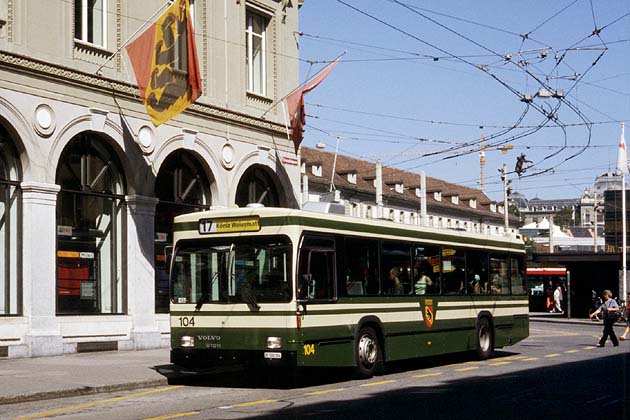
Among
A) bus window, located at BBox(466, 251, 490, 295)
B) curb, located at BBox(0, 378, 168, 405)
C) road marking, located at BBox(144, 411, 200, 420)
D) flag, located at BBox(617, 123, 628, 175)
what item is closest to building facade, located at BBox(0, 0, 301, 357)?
curb, located at BBox(0, 378, 168, 405)

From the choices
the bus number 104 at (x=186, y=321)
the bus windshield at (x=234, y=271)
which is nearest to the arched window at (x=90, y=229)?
the bus number 104 at (x=186, y=321)

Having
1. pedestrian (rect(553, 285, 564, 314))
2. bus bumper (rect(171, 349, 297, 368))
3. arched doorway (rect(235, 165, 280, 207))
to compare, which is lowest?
pedestrian (rect(553, 285, 564, 314))

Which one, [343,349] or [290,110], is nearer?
[343,349]

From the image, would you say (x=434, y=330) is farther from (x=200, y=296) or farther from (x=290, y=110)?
→ (x=290, y=110)

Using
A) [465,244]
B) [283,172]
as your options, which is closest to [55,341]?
[465,244]

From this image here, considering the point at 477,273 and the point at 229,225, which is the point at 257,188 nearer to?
the point at 477,273

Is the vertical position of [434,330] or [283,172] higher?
[283,172]

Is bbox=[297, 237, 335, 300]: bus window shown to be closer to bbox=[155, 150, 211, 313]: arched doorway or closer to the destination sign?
the destination sign

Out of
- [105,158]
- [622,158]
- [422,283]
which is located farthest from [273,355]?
[622,158]

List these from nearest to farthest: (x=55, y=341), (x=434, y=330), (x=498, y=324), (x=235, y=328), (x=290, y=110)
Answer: (x=235, y=328), (x=434, y=330), (x=55, y=341), (x=498, y=324), (x=290, y=110)

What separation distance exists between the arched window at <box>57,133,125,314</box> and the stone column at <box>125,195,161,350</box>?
0.65 ft

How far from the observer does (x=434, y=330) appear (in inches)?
837

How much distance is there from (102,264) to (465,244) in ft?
27.1

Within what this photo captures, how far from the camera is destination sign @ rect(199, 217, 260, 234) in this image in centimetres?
1714
